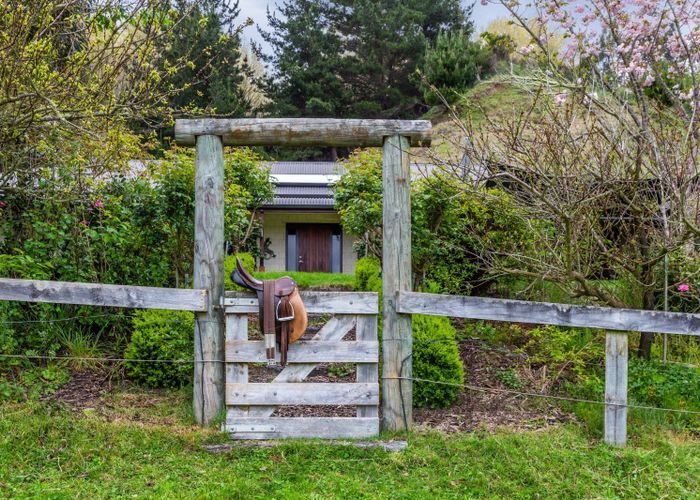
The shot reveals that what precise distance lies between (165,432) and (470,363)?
316cm

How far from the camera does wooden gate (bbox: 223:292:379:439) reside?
4.20 m

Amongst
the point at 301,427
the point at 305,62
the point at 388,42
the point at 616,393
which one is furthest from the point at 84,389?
the point at 388,42

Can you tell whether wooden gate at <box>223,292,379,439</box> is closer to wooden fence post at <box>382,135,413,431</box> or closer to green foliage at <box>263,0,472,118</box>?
wooden fence post at <box>382,135,413,431</box>

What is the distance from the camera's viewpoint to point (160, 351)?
512cm

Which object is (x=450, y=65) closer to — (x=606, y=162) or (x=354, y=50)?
(x=354, y=50)

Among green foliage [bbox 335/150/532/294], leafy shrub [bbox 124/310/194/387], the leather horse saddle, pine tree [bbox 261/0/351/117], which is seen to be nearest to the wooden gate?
the leather horse saddle

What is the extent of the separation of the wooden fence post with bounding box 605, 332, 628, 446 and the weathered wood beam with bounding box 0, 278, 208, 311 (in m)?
3.21

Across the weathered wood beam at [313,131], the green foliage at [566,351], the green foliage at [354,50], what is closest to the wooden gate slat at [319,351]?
the weathered wood beam at [313,131]

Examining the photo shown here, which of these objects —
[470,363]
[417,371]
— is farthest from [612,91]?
[417,371]

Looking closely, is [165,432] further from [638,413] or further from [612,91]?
[612,91]

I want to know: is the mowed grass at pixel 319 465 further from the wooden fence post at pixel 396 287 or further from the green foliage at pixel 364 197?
the green foliage at pixel 364 197

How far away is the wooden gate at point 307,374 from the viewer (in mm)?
4195

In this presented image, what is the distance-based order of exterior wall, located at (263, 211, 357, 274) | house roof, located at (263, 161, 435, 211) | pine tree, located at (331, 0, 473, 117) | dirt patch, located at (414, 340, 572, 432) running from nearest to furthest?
dirt patch, located at (414, 340, 572, 432) → house roof, located at (263, 161, 435, 211) → exterior wall, located at (263, 211, 357, 274) → pine tree, located at (331, 0, 473, 117)

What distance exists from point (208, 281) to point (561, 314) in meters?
2.72
